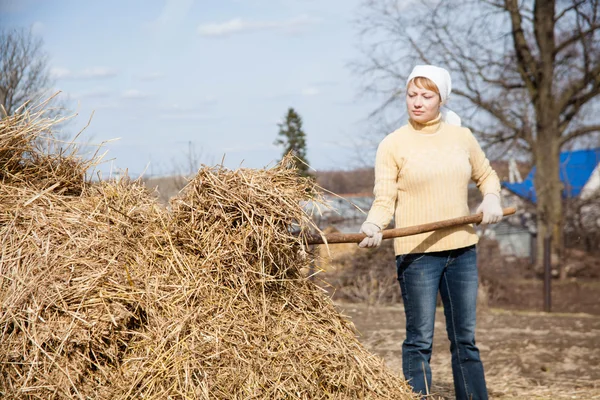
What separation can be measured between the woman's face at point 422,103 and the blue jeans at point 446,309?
766mm

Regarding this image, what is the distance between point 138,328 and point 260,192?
86cm

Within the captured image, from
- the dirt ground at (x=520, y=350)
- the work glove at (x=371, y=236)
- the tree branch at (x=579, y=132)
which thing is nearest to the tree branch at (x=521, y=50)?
the tree branch at (x=579, y=132)

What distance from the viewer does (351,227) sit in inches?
445

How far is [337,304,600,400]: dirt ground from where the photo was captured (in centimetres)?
555

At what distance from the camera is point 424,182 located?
12.9 feet

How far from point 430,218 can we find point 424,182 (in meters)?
0.21

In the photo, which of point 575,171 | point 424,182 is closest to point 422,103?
point 424,182

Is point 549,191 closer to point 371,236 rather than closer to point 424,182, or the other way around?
point 424,182

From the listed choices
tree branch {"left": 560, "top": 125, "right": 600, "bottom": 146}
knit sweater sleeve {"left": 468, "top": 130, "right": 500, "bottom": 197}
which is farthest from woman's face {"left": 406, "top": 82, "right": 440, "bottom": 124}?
tree branch {"left": 560, "top": 125, "right": 600, "bottom": 146}

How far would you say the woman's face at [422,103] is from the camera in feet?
12.9

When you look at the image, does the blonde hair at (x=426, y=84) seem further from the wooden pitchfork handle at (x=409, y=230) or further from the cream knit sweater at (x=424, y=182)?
the wooden pitchfork handle at (x=409, y=230)

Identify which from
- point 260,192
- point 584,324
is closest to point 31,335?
point 260,192

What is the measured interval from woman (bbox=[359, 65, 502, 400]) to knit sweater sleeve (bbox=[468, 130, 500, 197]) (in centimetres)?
9

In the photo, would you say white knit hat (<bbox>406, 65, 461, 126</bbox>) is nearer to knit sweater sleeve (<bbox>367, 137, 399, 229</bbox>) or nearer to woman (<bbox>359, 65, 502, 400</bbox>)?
woman (<bbox>359, 65, 502, 400</bbox>)
